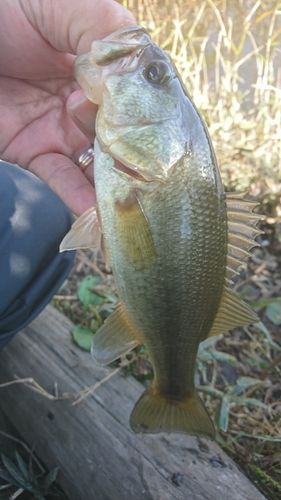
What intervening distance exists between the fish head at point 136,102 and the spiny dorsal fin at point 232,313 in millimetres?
551

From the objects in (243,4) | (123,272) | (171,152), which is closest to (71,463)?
(123,272)

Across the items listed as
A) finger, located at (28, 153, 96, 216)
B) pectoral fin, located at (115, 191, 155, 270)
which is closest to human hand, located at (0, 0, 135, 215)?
finger, located at (28, 153, 96, 216)

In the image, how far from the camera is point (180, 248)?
1442 millimetres

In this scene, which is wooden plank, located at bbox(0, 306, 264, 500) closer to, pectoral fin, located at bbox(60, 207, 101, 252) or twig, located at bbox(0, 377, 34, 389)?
twig, located at bbox(0, 377, 34, 389)

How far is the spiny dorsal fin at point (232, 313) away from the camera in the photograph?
1618mm

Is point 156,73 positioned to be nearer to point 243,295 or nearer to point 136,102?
point 136,102

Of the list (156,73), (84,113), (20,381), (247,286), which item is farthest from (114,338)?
(247,286)

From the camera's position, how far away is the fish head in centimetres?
143

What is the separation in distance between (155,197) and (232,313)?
566 millimetres

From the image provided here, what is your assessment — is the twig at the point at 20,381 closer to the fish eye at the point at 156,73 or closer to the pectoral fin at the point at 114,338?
the pectoral fin at the point at 114,338

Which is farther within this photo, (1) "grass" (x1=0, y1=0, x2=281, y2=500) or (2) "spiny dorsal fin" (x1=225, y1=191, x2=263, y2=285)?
(1) "grass" (x1=0, y1=0, x2=281, y2=500)

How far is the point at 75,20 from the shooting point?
158cm

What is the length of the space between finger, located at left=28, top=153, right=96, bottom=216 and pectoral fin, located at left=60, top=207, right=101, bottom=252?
247 millimetres

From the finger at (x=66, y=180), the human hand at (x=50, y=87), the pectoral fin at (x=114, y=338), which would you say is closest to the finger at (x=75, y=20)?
the human hand at (x=50, y=87)
